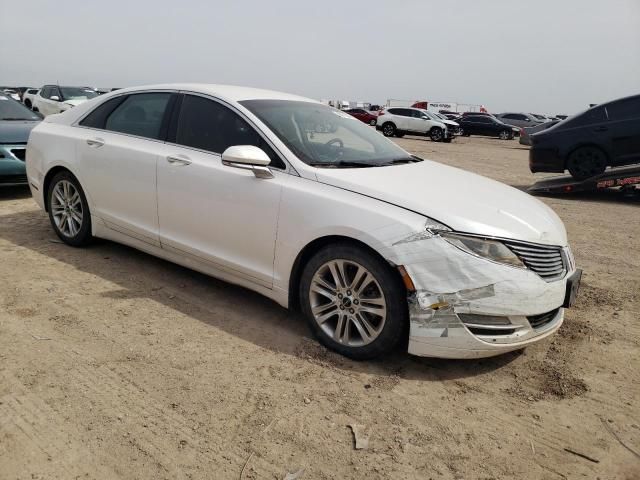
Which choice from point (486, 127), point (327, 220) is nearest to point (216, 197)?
point (327, 220)

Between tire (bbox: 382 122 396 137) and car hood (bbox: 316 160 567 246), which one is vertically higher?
car hood (bbox: 316 160 567 246)

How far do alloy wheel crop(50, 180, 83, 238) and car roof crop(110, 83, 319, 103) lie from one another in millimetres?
1137

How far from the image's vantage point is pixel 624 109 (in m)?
9.38

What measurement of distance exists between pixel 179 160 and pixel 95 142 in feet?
3.85

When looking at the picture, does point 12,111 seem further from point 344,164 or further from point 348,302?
point 348,302

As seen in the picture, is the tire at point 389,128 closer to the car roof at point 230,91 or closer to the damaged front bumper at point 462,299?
the car roof at point 230,91

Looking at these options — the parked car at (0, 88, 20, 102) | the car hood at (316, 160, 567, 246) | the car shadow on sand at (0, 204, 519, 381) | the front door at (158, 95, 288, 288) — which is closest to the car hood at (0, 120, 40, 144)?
the parked car at (0, 88, 20, 102)

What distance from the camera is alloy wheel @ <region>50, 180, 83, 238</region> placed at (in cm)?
493

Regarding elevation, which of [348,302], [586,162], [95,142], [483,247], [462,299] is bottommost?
[348,302]

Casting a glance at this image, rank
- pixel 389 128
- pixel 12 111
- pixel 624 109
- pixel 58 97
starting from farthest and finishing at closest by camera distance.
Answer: pixel 389 128 < pixel 58 97 < pixel 624 109 < pixel 12 111

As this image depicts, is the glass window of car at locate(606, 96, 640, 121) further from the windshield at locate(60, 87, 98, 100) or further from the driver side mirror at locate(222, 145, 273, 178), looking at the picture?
the windshield at locate(60, 87, 98, 100)

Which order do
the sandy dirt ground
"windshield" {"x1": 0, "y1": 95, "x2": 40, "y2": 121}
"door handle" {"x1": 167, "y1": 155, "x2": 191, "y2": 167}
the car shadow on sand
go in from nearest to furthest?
the sandy dirt ground → the car shadow on sand → "door handle" {"x1": 167, "y1": 155, "x2": 191, "y2": 167} → "windshield" {"x1": 0, "y1": 95, "x2": 40, "y2": 121}

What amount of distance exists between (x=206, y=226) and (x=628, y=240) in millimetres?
5257

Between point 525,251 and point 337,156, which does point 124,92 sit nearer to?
point 337,156
